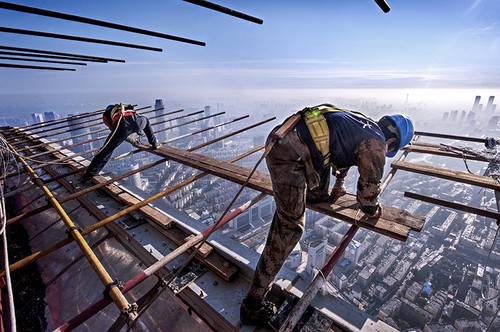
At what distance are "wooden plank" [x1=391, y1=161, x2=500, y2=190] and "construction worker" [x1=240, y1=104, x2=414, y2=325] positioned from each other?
2.52 m

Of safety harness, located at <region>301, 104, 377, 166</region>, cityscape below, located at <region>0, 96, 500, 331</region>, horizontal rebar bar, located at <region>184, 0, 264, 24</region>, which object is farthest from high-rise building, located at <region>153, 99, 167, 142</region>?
safety harness, located at <region>301, 104, 377, 166</region>

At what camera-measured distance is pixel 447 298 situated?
18.3 m

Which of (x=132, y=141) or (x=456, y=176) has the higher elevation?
(x=456, y=176)

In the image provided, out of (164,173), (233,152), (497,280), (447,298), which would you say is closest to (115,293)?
(447,298)

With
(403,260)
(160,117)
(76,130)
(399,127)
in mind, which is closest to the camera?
(399,127)

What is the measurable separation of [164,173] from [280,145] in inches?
1974

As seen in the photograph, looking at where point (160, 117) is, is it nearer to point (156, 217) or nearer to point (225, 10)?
point (156, 217)

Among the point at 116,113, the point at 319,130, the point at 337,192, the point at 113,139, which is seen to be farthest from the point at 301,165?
the point at 116,113

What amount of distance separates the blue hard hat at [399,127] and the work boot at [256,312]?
2.65 meters

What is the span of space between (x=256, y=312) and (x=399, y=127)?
2.96 meters

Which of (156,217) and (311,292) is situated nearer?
(311,292)

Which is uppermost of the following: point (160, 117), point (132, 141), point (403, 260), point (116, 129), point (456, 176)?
point (116, 129)

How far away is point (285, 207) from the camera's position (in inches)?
98.3

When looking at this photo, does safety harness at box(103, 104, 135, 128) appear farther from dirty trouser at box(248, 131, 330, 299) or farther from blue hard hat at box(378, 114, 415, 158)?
blue hard hat at box(378, 114, 415, 158)
